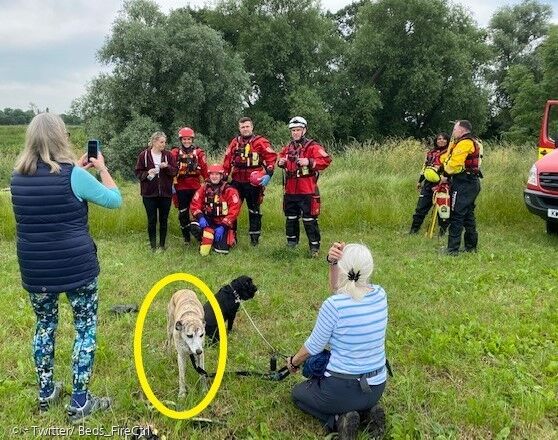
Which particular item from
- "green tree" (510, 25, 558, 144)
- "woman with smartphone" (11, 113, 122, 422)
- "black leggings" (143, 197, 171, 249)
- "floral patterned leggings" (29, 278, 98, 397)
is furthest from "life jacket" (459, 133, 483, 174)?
Answer: "green tree" (510, 25, 558, 144)

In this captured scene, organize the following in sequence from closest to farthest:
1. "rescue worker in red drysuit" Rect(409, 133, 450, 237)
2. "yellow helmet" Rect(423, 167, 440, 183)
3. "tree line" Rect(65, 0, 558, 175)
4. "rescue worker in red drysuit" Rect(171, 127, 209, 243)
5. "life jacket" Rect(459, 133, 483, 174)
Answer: "life jacket" Rect(459, 133, 483, 174) → "rescue worker in red drysuit" Rect(171, 127, 209, 243) → "yellow helmet" Rect(423, 167, 440, 183) → "rescue worker in red drysuit" Rect(409, 133, 450, 237) → "tree line" Rect(65, 0, 558, 175)

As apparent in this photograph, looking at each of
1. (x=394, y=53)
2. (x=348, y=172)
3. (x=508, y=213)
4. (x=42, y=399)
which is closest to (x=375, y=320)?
(x=42, y=399)

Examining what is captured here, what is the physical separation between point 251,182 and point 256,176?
0.60ft

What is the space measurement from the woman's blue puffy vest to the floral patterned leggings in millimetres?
147

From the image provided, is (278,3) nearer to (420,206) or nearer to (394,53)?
(394,53)

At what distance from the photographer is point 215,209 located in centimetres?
816

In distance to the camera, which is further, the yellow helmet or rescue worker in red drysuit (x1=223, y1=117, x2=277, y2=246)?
the yellow helmet

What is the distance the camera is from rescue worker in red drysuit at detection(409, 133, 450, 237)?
29.4 feet

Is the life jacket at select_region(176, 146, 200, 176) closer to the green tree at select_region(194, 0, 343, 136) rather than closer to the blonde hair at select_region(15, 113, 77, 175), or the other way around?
the blonde hair at select_region(15, 113, 77, 175)

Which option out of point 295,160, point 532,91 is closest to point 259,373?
point 295,160

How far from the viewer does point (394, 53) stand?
35.1 meters

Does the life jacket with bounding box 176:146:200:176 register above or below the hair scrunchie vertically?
above

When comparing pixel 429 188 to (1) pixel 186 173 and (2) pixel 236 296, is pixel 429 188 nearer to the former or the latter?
(1) pixel 186 173

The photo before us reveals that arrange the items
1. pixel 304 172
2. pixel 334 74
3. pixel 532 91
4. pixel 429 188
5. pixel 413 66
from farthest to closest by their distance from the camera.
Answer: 1. pixel 334 74
2. pixel 413 66
3. pixel 532 91
4. pixel 429 188
5. pixel 304 172
